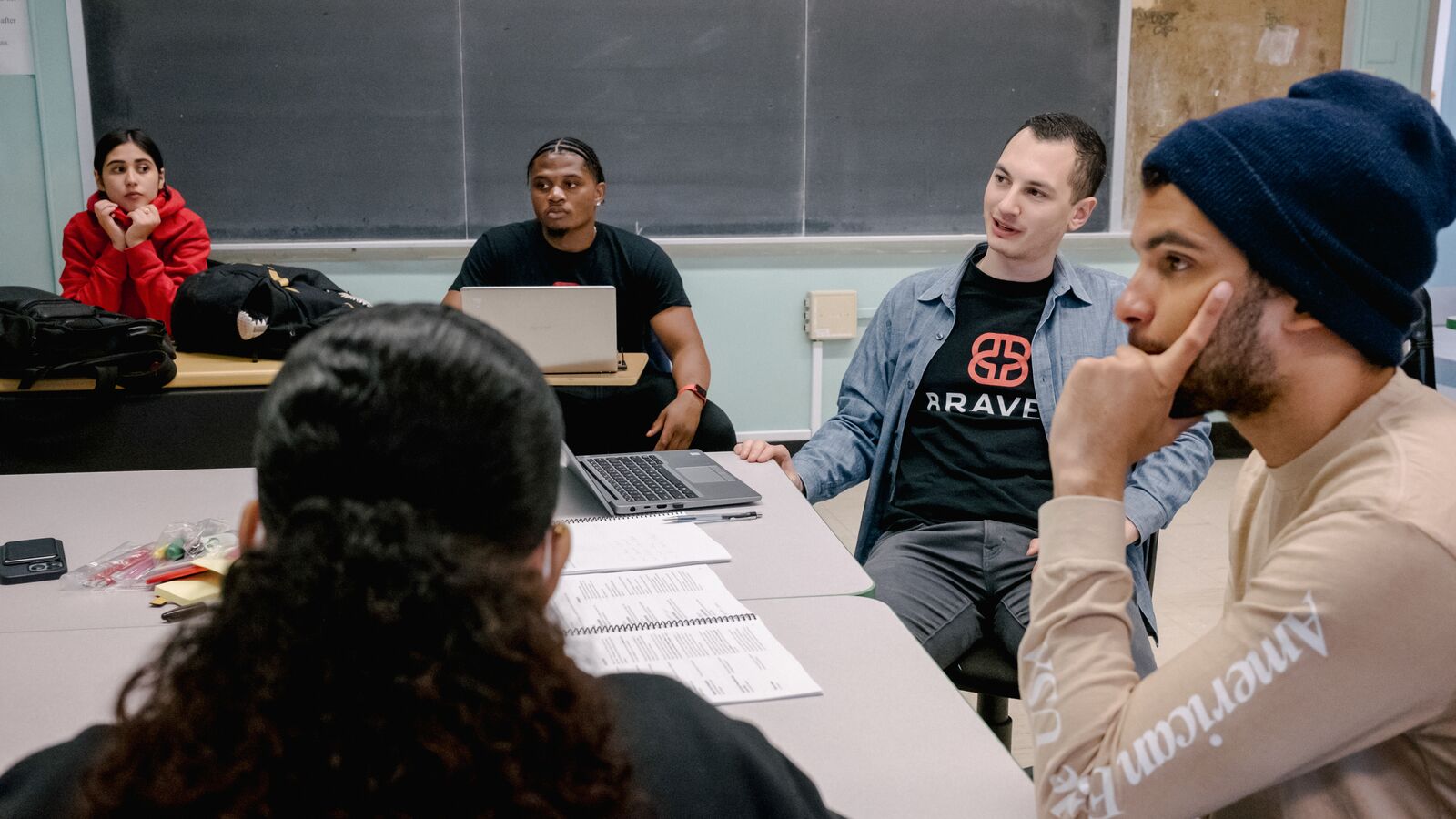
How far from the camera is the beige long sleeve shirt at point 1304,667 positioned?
854mm

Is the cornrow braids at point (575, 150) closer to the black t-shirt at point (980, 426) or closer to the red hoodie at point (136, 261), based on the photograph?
the red hoodie at point (136, 261)

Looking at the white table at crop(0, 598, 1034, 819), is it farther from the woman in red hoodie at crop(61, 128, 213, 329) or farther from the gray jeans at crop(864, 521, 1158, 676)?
the woman in red hoodie at crop(61, 128, 213, 329)

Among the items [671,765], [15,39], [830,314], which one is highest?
[15,39]

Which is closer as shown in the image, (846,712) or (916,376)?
(846,712)

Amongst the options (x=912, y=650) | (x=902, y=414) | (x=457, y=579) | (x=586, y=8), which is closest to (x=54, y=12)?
(x=586, y=8)

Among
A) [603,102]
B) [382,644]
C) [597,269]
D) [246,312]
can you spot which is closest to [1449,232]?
[603,102]

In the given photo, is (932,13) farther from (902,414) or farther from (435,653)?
(435,653)

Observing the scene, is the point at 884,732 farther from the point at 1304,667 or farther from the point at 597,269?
the point at 597,269

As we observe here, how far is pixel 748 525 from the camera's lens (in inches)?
66.5

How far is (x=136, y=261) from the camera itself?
3.45 meters

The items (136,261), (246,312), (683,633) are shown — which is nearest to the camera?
(683,633)

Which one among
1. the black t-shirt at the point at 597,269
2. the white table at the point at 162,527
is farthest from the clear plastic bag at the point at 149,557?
the black t-shirt at the point at 597,269

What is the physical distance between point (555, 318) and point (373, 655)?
2170 millimetres

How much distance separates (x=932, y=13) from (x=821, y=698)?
347cm
